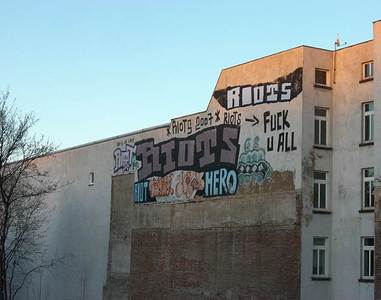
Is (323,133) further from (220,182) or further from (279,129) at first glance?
(220,182)

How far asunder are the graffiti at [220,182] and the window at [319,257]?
494 cm

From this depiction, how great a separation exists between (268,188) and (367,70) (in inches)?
251

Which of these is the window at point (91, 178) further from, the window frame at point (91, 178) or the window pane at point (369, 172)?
the window pane at point (369, 172)

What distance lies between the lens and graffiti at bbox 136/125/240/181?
3591 cm

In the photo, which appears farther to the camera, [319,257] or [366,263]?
[319,257]

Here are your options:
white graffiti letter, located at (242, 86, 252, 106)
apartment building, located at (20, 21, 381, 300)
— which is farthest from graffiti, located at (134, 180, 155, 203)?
white graffiti letter, located at (242, 86, 252, 106)

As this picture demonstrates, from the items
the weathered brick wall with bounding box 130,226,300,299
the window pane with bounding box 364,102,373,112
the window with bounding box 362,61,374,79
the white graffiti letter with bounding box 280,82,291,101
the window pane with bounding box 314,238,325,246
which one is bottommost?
the weathered brick wall with bounding box 130,226,300,299

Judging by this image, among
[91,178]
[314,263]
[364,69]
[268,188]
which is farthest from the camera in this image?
[91,178]

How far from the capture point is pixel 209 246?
36.2 metres

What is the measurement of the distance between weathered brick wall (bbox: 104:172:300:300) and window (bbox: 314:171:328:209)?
999 mm

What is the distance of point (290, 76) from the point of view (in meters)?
32.5

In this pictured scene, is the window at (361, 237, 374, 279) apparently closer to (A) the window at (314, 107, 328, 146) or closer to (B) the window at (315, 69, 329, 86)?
(A) the window at (314, 107, 328, 146)

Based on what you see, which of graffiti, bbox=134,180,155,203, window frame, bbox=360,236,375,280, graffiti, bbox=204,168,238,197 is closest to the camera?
window frame, bbox=360,236,375,280

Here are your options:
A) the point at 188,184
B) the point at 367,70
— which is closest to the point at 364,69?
the point at 367,70
